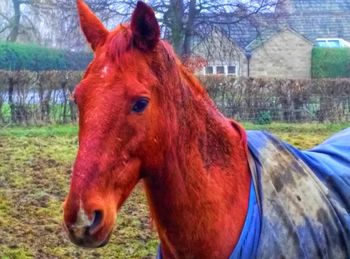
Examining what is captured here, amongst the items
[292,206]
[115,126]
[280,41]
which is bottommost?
[292,206]

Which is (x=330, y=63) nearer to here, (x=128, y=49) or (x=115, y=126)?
(x=128, y=49)

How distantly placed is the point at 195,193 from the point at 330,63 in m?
32.3

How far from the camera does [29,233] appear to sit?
694 centimetres

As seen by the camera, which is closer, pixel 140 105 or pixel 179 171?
pixel 140 105

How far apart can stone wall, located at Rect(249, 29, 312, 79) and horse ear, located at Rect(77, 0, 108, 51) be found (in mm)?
32892

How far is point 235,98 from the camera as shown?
18.2m

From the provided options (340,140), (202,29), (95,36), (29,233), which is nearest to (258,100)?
(202,29)

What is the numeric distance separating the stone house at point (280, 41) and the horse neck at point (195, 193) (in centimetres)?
1728

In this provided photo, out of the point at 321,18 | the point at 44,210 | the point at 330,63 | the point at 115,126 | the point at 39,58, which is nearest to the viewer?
the point at 115,126

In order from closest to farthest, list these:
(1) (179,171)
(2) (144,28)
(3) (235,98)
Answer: (2) (144,28), (1) (179,171), (3) (235,98)

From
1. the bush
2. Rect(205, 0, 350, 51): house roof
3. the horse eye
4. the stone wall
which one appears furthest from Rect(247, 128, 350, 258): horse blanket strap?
Rect(205, 0, 350, 51): house roof

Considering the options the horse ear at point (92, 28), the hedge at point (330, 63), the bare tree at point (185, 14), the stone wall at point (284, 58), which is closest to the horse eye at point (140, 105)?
the horse ear at point (92, 28)

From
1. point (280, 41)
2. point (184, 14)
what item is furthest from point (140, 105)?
point (280, 41)

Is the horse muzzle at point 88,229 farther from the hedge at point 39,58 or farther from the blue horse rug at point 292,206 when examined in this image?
the hedge at point 39,58
